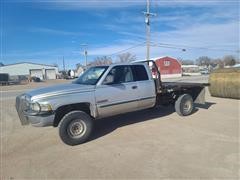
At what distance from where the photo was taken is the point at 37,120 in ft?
15.4

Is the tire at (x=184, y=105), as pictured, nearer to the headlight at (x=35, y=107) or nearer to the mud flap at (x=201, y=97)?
the mud flap at (x=201, y=97)

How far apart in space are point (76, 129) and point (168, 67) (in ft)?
177

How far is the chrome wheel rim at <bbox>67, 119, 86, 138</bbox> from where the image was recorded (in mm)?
4996

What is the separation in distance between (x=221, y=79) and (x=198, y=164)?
7.87 m

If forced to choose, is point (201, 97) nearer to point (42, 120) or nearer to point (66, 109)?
point (66, 109)

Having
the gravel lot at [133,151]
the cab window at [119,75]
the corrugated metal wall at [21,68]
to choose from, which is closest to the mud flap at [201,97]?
the gravel lot at [133,151]

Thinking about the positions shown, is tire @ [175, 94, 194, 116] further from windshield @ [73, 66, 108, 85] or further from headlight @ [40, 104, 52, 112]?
headlight @ [40, 104, 52, 112]

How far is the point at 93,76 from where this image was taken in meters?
5.90

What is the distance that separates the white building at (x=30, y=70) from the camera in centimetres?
7594

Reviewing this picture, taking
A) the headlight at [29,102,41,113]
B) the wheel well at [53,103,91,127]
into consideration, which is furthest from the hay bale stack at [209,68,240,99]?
the headlight at [29,102,41,113]

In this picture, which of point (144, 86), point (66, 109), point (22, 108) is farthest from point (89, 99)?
point (144, 86)

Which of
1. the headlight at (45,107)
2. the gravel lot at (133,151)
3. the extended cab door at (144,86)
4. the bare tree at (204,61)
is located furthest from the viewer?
the bare tree at (204,61)

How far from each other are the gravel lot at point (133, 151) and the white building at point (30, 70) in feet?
240

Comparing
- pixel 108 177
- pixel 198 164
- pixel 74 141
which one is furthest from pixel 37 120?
pixel 198 164
